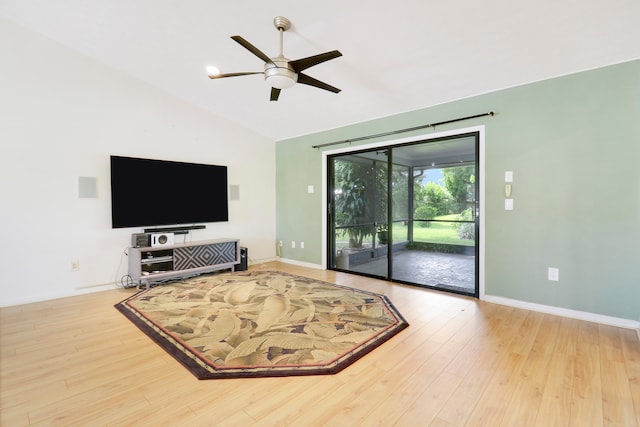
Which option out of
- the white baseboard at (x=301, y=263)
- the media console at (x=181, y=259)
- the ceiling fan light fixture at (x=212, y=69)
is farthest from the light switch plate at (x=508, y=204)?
the media console at (x=181, y=259)

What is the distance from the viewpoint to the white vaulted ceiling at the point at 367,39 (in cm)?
240

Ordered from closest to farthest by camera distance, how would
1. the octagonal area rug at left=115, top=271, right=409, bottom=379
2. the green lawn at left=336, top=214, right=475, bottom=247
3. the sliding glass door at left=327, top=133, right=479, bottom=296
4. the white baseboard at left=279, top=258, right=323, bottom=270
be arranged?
1. the octagonal area rug at left=115, top=271, right=409, bottom=379
2. the sliding glass door at left=327, top=133, right=479, bottom=296
3. the green lawn at left=336, top=214, right=475, bottom=247
4. the white baseboard at left=279, top=258, right=323, bottom=270

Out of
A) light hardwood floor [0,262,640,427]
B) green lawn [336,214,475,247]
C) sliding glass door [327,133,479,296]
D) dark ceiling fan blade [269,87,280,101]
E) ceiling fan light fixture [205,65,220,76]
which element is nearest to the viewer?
light hardwood floor [0,262,640,427]

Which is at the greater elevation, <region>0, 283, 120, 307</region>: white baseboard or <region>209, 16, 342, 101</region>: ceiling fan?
<region>209, 16, 342, 101</region>: ceiling fan

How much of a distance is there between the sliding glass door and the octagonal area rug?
1196mm

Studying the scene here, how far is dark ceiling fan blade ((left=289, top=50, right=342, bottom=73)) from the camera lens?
90.5 inches

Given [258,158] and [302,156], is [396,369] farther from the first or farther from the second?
[258,158]

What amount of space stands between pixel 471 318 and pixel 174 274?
3.83m

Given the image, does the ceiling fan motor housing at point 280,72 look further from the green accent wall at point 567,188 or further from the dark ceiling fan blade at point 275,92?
the green accent wall at point 567,188

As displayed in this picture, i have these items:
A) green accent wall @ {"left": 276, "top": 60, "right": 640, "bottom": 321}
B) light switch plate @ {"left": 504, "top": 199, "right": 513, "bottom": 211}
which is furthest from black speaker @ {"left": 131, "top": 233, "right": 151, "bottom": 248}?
light switch plate @ {"left": 504, "top": 199, "right": 513, "bottom": 211}

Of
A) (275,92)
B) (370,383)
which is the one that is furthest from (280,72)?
(370,383)

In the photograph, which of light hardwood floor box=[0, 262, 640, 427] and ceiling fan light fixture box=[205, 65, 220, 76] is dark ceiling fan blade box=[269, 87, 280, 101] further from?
light hardwood floor box=[0, 262, 640, 427]

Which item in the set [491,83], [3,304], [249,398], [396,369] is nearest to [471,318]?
[396,369]

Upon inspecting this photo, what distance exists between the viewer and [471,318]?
2941 millimetres
